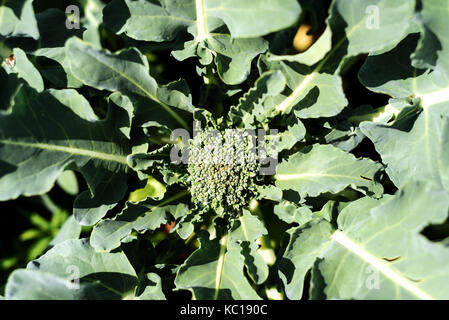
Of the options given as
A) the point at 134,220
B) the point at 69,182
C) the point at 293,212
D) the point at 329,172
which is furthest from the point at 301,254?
the point at 69,182

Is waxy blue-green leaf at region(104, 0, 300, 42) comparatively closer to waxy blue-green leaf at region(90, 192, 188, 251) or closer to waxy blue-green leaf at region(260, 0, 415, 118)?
waxy blue-green leaf at region(260, 0, 415, 118)

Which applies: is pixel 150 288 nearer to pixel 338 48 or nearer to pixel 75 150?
pixel 75 150

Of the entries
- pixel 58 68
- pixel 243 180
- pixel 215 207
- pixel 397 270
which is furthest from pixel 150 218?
pixel 397 270

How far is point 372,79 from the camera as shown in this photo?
4.12ft

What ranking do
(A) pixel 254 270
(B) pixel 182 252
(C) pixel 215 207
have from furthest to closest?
(B) pixel 182 252, (C) pixel 215 207, (A) pixel 254 270

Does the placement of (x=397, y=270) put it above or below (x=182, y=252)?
below

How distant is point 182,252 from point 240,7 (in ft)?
2.78

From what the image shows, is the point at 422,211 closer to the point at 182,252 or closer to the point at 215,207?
the point at 215,207

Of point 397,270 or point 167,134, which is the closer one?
point 397,270

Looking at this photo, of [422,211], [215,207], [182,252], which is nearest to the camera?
[422,211]

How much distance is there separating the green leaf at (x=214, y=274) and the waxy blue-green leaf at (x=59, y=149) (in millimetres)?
304

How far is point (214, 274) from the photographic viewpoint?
124 cm

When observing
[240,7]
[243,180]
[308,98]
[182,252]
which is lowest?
[182,252]

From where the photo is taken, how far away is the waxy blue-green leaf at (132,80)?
3.34ft
